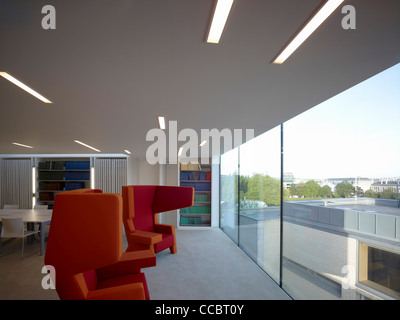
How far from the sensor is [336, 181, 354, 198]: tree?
7.86ft

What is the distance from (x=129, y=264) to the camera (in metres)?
2.53

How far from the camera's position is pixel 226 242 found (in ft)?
20.8

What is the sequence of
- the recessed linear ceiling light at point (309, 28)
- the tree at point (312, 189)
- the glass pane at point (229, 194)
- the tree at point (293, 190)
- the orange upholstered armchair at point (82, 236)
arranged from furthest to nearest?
the glass pane at point (229, 194) → the tree at point (293, 190) → the tree at point (312, 189) → the orange upholstered armchair at point (82, 236) → the recessed linear ceiling light at point (309, 28)

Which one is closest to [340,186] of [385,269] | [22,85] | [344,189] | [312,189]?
[344,189]

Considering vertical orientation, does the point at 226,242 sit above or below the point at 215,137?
below

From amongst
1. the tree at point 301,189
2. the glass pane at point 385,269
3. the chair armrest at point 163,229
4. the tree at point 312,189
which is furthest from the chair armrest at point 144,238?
the glass pane at point 385,269

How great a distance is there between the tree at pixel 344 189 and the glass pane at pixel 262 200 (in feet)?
4.16

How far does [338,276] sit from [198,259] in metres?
3.06

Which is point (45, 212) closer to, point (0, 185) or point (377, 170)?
point (0, 185)

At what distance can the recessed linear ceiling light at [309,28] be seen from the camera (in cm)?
108

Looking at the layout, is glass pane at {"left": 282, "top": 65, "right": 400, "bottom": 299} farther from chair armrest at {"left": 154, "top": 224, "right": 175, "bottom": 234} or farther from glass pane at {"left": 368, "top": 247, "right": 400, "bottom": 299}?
chair armrest at {"left": 154, "top": 224, "right": 175, "bottom": 234}

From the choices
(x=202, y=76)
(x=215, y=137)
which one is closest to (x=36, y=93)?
(x=202, y=76)

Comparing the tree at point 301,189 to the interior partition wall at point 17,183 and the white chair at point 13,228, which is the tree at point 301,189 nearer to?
the white chair at point 13,228

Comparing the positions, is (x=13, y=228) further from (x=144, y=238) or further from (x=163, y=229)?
(x=163, y=229)
